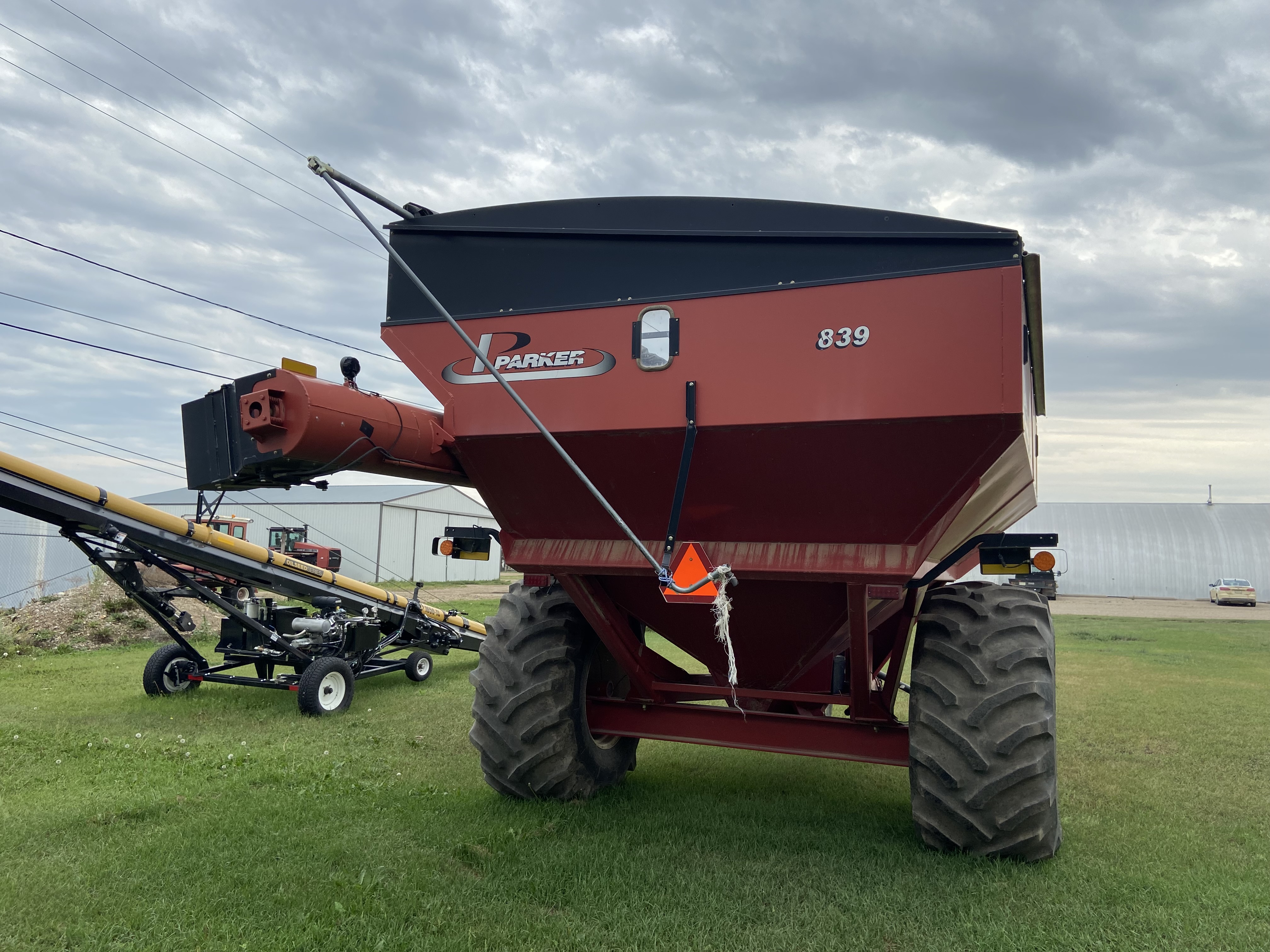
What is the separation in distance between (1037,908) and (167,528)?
768 centimetres

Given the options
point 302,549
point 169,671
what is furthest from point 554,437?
point 302,549

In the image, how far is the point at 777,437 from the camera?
12.6ft

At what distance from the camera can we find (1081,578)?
43000mm

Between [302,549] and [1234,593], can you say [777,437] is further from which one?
[1234,593]

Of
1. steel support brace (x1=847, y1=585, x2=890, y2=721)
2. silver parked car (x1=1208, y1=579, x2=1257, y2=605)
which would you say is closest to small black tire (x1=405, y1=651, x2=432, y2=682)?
steel support brace (x1=847, y1=585, x2=890, y2=721)

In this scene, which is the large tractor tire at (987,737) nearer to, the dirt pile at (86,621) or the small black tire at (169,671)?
the small black tire at (169,671)

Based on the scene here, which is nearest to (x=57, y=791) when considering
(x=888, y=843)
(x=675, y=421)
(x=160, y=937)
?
(x=160, y=937)

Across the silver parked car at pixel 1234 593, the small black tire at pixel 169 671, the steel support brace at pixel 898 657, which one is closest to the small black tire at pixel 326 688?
the small black tire at pixel 169 671

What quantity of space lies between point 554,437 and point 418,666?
23.9 feet

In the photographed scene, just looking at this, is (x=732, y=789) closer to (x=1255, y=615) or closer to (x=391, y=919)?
(x=391, y=919)

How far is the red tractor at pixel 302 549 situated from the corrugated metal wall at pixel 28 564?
15.2 feet

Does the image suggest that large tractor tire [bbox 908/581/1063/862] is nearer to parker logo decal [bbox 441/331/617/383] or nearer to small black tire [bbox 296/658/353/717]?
parker logo decal [bbox 441/331/617/383]

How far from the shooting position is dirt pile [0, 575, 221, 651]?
1336cm

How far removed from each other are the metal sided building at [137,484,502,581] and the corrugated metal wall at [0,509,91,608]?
12.8m
